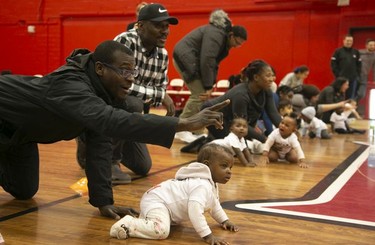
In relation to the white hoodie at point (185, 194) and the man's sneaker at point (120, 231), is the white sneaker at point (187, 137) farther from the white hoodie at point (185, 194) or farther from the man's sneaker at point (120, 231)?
the man's sneaker at point (120, 231)

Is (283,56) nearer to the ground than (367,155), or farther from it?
farther from it

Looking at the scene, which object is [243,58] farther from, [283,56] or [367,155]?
[367,155]

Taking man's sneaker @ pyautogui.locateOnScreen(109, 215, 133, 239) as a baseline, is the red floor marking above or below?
below

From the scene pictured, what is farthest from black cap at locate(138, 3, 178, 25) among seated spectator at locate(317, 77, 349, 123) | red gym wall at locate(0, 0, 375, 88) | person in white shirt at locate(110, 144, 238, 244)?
red gym wall at locate(0, 0, 375, 88)

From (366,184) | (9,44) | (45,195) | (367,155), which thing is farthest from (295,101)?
(9,44)

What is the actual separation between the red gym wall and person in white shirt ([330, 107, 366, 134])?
407 centimetres

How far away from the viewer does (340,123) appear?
820 centimetres

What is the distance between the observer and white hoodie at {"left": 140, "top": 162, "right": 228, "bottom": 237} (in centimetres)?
230

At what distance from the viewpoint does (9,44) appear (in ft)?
53.6

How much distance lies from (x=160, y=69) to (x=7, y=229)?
2016 millimetres

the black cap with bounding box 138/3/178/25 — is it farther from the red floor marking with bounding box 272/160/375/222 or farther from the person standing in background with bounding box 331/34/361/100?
the person standing in background with bounding box 331/34/361/100

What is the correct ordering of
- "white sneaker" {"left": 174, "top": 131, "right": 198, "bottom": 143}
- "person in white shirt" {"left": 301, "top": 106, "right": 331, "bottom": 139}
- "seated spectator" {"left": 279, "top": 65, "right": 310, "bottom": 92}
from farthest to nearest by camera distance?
"seated spectator" {"left": 279, "top": 65, "right": 310, "bottom": 92} → "person in white shirt" {"left": 301, "top": 106, "right": 331, "bottom": 139} → "white sneaker" {"left": 174, "top": 131, "right": 198, "bottom": 143}

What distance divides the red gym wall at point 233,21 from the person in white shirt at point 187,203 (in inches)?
402

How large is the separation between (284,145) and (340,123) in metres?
3.77
